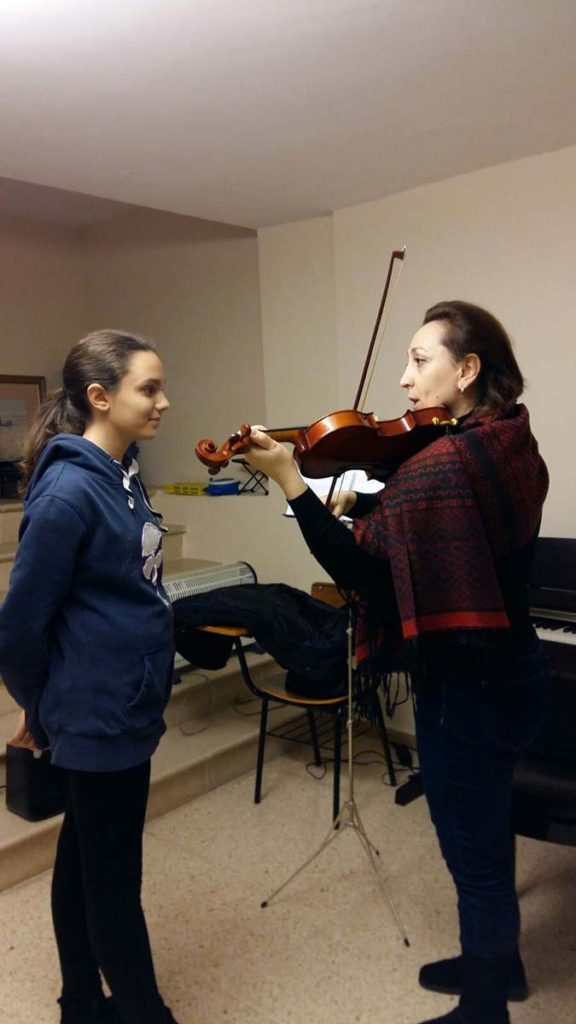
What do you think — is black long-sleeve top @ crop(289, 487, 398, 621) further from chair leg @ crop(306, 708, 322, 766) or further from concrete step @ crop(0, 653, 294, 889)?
chair leg @ crop(306, 708, 322, 766)

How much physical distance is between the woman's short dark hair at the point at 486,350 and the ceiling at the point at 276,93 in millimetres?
707

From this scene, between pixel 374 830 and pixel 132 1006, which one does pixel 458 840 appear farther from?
pixel 374 830

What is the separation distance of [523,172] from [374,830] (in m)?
2.07

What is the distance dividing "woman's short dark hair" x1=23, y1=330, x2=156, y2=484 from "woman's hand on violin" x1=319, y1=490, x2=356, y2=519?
16.8 inches

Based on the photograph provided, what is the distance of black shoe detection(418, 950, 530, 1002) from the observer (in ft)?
5.24

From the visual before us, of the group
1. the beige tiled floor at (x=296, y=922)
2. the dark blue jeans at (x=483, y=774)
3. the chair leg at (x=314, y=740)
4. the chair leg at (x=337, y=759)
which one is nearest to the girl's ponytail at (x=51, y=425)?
the dark blue jeans at (x=483, y=774)

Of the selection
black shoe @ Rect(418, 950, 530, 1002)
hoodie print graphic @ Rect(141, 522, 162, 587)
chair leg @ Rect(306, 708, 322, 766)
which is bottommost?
black shoe @ Rect(418, 950, 530, 1002)

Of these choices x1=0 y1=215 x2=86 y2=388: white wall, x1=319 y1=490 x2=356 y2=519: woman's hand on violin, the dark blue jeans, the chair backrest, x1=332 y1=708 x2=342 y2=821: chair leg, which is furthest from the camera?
x1=0 y1=215 x2=86 y2=388: white wall

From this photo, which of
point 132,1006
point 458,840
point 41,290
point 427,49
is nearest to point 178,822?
point 132,1006

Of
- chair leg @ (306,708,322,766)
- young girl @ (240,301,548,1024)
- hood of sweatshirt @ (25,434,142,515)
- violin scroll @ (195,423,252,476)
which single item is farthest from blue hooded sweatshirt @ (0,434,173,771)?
chair leg @ (306,708,322,766)

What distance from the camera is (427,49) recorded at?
1.67 meters

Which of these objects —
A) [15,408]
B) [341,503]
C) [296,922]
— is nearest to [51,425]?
[341,503]

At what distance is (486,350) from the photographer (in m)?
1.24

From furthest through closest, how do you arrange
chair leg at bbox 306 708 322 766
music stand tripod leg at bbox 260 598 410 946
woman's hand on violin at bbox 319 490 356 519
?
chair leg at bbox 306 708 322 766 → music stand tripod leg at bbox 260 598 410 946 → woman's hand on violin at bbox 319 490 356 519
